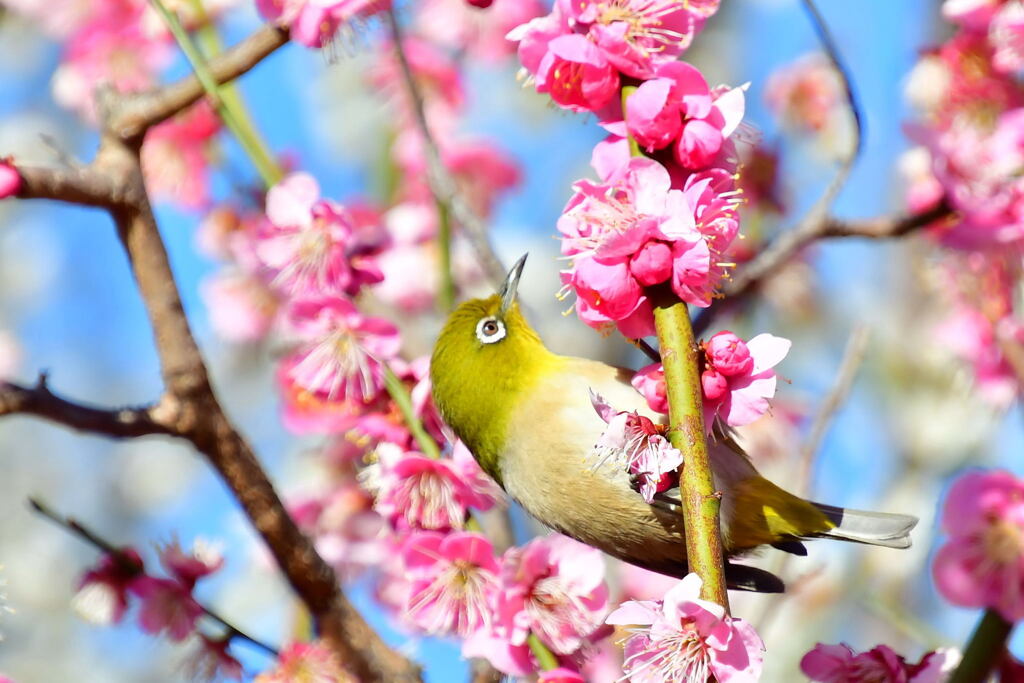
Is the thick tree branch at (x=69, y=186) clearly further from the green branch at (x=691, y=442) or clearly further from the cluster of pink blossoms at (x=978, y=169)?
the cluster of pink blossoms at (x=978, y=169)

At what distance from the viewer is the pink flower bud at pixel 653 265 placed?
5.33ft

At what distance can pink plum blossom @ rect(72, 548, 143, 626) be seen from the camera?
8.18 feet

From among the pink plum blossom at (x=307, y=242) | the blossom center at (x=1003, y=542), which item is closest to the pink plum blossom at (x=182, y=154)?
the pink plum blossom at (x=307, y=242)

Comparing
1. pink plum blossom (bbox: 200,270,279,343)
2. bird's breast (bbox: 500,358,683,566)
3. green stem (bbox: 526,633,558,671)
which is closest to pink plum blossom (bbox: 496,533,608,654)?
green stem (bbox: 526,633,558,671)

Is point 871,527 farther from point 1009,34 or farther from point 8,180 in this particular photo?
point 8,180

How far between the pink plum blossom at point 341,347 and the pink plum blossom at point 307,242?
49 millimetres

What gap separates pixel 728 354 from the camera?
1668mm

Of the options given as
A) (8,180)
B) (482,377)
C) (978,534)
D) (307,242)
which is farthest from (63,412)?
(978,534)

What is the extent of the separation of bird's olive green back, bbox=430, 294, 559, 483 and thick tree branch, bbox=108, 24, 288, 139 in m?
0.81

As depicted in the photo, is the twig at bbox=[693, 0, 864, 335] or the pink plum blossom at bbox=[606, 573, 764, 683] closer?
the pink plum blossom at bbox=[606, 573, 764, 683]

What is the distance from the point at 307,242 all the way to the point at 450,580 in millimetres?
862

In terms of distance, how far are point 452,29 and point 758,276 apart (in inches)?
68.7

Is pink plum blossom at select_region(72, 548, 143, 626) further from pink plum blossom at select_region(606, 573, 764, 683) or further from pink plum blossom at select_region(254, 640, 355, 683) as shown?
pink plum blossom at select_region(606, 573, 764, 683)

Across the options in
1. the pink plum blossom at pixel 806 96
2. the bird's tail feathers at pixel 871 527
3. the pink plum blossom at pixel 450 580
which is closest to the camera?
the pink plum blossom at pixel 450 580
